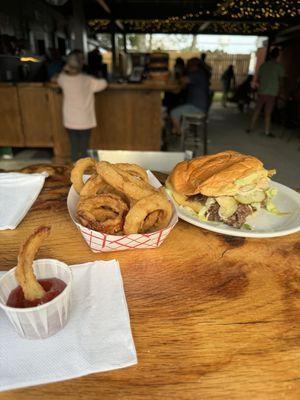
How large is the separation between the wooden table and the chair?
1010mm

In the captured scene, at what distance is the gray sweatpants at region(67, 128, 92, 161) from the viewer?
4.44m

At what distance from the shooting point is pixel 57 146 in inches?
210

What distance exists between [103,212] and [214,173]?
512 mm

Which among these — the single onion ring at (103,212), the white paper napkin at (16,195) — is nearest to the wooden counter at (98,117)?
the white paper napkin at (16,195)

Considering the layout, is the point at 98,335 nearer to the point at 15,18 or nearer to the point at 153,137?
the point at 153,137

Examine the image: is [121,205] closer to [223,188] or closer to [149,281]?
[149,281]

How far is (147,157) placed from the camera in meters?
2.22

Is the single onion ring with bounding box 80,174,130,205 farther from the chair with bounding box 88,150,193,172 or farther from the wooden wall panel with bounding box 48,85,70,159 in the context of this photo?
the wooden wall panel with bounding box 48,85,70,159

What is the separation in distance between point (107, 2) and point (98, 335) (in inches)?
422

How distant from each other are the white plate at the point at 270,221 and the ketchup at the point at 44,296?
57 cm

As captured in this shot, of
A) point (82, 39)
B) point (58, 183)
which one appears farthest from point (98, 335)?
point (82, 39)

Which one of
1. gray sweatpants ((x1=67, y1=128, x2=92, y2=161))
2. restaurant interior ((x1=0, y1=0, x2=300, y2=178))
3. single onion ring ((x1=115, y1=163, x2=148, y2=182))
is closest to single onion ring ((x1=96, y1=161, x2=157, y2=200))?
single onion ring ((x1=115, y1=163, x2=148, y2=182))

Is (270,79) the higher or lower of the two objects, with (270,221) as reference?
higher

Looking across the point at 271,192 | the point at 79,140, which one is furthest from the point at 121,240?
the point at 79,140
